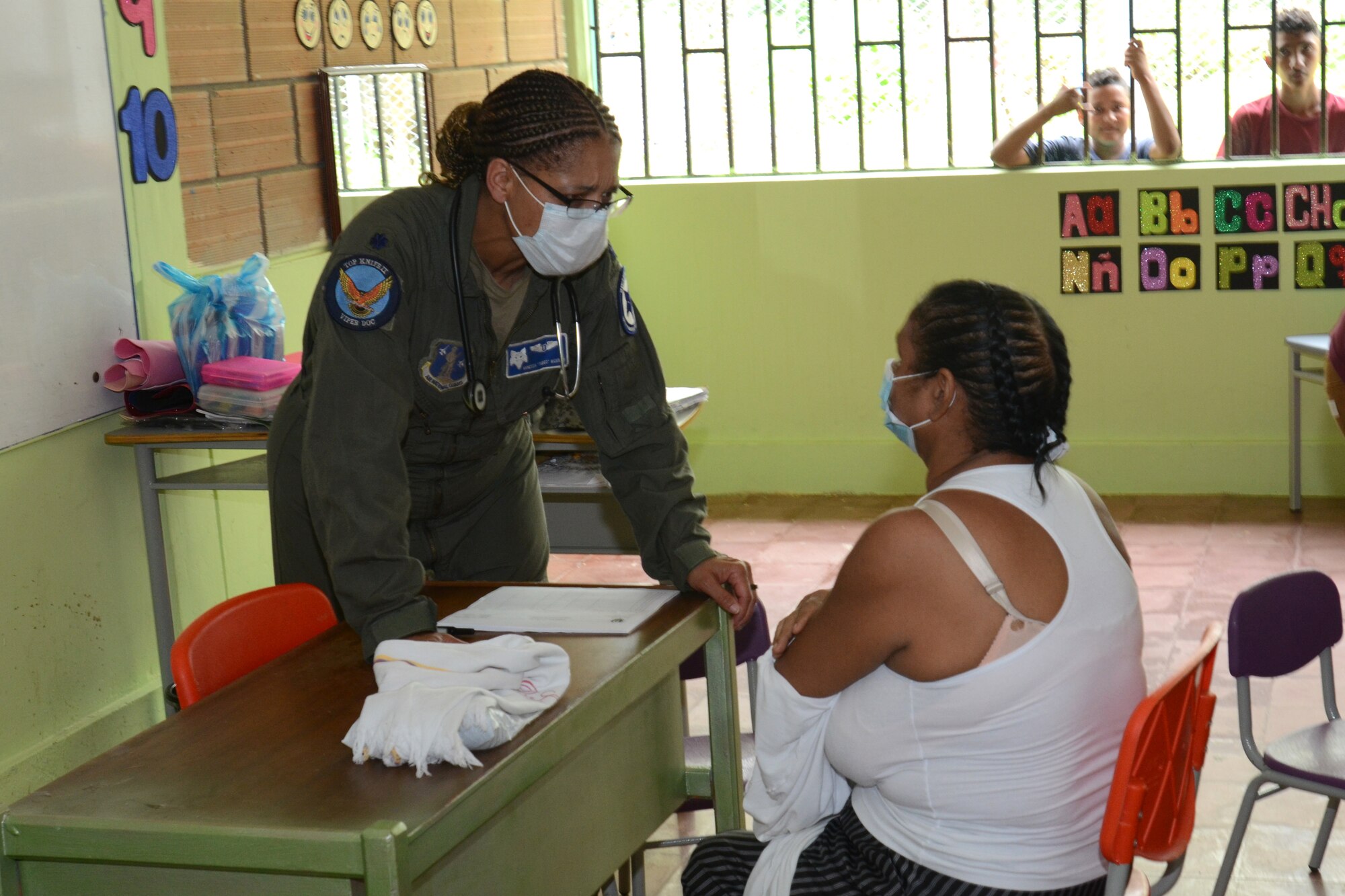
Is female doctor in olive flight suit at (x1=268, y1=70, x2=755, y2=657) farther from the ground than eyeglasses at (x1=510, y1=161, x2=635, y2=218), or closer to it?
closer to it

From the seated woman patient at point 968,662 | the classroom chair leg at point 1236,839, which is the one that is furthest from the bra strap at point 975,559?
the classroom chair leg at point 1236,839

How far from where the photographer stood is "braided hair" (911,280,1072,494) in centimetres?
179

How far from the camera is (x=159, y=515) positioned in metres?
3.52

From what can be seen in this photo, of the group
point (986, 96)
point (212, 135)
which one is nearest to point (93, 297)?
point (212, 135)

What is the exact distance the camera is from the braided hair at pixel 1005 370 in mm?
1792

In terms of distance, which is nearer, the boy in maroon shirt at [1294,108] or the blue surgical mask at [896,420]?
the blue surgical mask at [896,420]

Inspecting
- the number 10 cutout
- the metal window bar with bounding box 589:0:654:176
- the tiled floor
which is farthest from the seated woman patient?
the metal window bar with bounding box 589:0:654:176

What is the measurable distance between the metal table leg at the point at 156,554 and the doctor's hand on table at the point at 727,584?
1763 mm

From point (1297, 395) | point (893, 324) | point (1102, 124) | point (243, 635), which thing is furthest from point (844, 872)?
point (1102, 124)

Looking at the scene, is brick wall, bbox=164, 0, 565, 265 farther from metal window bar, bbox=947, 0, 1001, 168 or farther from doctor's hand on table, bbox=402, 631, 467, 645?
doctor's hand on table, bbox=402, 631, 467, 645

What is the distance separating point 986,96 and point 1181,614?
218cm

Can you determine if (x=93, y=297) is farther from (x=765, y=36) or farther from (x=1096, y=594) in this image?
(x=765, y=36)

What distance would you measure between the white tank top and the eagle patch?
0.80 m

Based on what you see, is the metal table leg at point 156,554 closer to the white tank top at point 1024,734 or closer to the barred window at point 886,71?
the white tank top at point 1024,734
